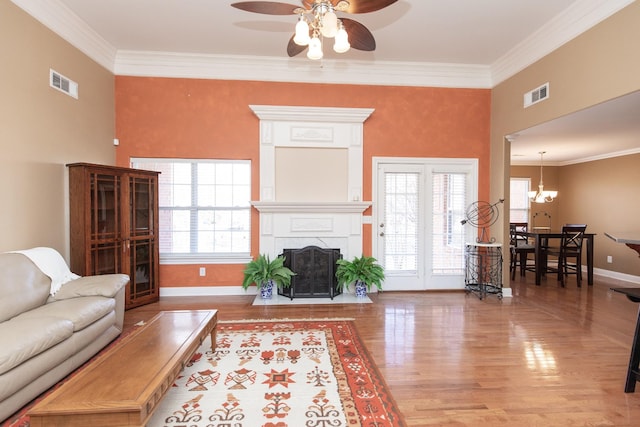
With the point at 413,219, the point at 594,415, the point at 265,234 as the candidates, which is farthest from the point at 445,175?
the point at 594,415

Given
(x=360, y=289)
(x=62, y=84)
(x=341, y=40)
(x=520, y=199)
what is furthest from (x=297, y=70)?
(x=520, y=199)

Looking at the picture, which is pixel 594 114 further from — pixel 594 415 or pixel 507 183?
pixel 594 415

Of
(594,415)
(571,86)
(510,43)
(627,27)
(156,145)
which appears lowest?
(594,415)

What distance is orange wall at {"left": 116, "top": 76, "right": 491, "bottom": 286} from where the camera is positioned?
446 cm

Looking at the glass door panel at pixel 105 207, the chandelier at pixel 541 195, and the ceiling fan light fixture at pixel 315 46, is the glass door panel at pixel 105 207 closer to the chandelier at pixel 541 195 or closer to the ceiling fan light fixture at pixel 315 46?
the ceiling fan light fixture at pixel 315 46

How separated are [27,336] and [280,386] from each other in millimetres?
1639

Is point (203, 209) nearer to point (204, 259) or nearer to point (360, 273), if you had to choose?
point (204, 259)

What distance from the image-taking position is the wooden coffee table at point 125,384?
144cm

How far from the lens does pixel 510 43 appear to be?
4.07m

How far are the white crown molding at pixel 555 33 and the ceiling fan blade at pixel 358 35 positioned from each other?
7.75ft

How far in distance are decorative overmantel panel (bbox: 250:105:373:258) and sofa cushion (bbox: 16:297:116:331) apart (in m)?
2.19

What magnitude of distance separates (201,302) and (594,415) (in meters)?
4.07

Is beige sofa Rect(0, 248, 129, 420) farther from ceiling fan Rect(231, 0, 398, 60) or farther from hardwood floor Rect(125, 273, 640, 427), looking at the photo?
ceiling fan Rect(231, 0, 398, 60)

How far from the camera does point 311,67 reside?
4.55m
